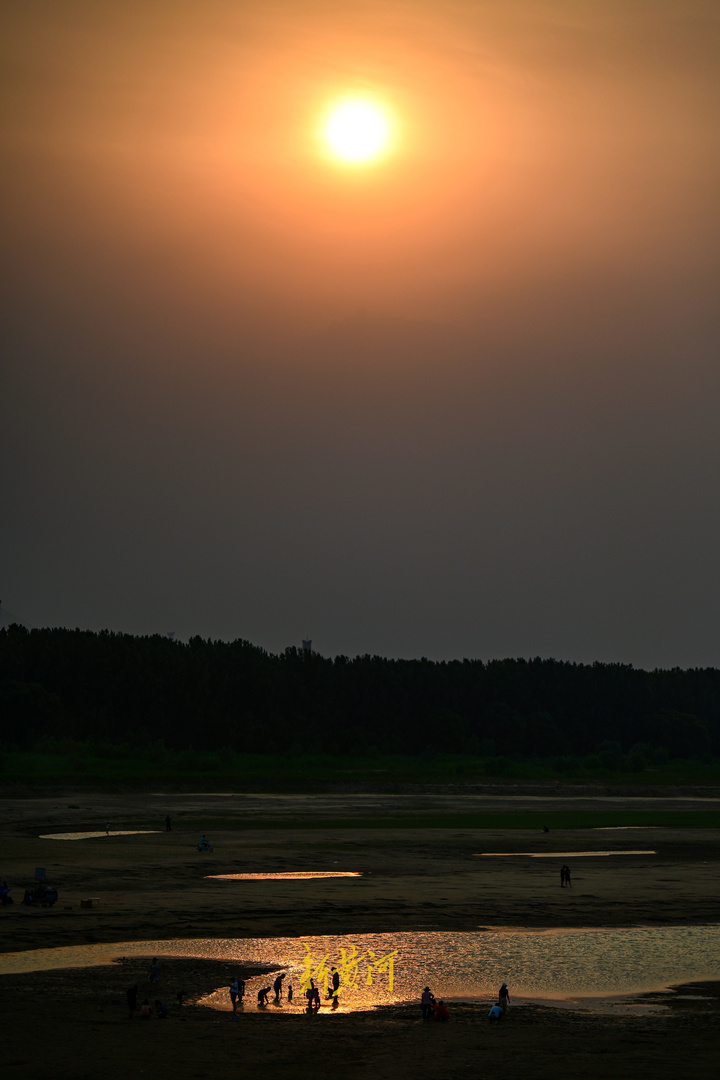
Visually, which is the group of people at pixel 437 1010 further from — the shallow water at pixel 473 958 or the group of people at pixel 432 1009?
the shallow water at pixel 473 958

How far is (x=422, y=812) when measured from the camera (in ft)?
348

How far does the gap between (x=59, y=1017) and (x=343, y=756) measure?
531 feet

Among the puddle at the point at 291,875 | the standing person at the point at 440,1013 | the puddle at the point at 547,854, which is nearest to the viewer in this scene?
the standing person at the point at 440,1013

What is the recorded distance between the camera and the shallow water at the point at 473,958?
33906 mm

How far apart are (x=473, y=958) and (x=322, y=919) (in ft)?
28.8

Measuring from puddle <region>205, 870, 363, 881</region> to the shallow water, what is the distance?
15881 mm

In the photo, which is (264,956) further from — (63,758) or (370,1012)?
(63,758)

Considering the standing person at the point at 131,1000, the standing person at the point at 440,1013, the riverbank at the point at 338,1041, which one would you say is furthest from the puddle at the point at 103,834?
the standing person at the point at 440,1013

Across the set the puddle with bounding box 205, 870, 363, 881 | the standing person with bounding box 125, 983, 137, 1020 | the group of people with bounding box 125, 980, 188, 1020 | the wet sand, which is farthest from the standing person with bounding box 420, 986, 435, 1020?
the puddle with bounding box 205, 870, 363, 881

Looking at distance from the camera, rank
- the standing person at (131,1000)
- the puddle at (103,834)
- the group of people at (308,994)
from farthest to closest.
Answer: the puddle at (103,834) → the group of people at (308,994) → the standing person at (131,1000)

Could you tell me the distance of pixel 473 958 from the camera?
38.1 m

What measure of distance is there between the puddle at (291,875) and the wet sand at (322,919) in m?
1.07

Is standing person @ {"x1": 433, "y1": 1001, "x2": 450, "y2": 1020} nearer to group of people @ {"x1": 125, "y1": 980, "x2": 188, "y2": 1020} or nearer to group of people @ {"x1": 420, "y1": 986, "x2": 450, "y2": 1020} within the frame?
group of people @ {"x1": 420, "y1": 986, "x2": 450, "y2": 1020}

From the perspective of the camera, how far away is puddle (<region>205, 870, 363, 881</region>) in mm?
56812
